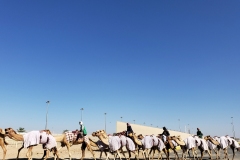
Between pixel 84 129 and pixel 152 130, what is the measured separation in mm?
51168

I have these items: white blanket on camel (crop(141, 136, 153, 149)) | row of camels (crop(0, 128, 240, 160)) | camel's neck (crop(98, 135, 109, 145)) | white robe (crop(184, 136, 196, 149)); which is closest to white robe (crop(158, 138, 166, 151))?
row of camels (crop(0, 128, 240, 160))

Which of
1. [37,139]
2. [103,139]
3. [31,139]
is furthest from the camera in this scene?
[103,139]

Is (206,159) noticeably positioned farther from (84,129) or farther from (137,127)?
(137,127)

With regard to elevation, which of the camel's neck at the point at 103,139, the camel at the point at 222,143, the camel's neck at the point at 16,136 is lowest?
the camel at the point at 222,143

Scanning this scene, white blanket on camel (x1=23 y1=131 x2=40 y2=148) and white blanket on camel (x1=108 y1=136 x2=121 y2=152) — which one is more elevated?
white blanket on camel (x1=23 y1=131 x2=40 y2=148)

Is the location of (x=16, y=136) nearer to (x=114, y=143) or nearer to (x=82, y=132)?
(x=82, y=132)

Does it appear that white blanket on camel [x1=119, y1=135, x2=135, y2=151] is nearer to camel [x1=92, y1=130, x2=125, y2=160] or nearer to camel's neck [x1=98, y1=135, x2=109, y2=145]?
camel [x1=92, y1=130, x2=125, y2=160]

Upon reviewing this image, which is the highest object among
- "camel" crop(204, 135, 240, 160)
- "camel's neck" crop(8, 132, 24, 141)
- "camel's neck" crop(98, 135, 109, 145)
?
"camel's neck" crop(8, 132, 24, 141)

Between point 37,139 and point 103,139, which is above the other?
point 37,139

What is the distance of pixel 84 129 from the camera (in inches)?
640

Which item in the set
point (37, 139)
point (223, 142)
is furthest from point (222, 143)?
point (37, 139)

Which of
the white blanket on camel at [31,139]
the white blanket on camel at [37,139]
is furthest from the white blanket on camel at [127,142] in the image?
the white blanket on camel at [31,139]

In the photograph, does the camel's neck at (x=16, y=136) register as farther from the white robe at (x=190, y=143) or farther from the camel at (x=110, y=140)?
the white robe at (x=190, y=143)

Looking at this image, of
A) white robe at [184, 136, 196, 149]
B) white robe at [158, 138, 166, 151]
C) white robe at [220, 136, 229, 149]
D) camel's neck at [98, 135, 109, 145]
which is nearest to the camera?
camel's neck at [98, 135, 109, 145]
